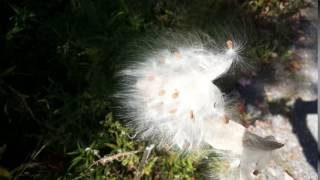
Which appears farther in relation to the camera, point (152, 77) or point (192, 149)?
point (192, 149)

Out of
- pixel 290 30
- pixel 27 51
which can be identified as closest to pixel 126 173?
pixel 27 51

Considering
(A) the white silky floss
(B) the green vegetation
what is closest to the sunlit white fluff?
(A) the white silky floss

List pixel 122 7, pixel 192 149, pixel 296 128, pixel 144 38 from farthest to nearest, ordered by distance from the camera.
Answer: pixel 296 128
pixel 122 7
pixel 144 38
pixel 192 149

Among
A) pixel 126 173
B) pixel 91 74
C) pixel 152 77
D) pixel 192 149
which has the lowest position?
pixel 126 173

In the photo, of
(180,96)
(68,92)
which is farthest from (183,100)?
(68,92)

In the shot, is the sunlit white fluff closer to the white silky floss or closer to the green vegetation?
the white silky floss

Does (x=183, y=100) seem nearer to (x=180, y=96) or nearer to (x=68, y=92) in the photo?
(x=180, y=96)

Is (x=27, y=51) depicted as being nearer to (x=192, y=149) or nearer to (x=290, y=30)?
(x=192, y=149)

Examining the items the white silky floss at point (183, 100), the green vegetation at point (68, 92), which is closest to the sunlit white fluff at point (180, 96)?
the white silky floss at point (183, 100)
